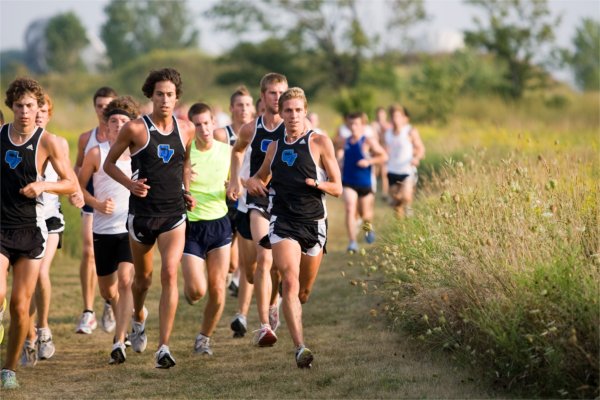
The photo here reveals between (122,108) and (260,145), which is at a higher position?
(122,108)

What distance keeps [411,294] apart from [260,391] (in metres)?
1.85

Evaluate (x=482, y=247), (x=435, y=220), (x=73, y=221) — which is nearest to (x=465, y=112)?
(x=73, y=221)

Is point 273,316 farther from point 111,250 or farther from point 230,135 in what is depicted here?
point 230,135

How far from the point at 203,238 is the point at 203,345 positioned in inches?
40.0

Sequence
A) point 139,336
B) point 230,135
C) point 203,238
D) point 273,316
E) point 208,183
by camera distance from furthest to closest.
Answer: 1. point 230,135
2. point 273,316
3. point 208,183
4. point 139,336
5. point 203,238

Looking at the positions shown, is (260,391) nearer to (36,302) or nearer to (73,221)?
(36,302)

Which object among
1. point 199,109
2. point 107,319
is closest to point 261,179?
point 199,109

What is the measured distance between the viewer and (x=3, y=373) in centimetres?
791

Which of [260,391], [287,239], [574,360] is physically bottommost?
[260,391]

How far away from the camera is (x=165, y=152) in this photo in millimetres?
8195

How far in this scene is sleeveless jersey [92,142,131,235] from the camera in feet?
30.7

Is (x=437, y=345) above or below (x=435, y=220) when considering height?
below

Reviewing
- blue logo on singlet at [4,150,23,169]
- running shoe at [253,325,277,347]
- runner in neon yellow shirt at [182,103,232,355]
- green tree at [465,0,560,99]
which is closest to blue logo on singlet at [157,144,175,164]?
runner in neon yellow shirt at [182,103,232,355]

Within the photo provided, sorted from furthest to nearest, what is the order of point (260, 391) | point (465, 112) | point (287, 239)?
point (465, 112) → point (287, 239) → point (260, 391)
